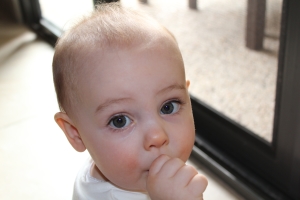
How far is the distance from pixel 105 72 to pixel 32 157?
924 millimetres

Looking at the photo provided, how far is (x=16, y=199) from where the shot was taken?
1433mm

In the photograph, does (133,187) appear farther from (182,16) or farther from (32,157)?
(182,16)

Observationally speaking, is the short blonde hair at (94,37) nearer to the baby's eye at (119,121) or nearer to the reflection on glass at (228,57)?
the baby's eye at (119,121)

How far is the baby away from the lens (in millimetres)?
769

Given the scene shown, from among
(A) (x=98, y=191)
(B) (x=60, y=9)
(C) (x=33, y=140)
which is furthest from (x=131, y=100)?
(B) (x=60, y=9)

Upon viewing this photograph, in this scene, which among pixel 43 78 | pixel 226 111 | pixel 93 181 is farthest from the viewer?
pixel 43 78

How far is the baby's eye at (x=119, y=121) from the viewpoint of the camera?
31.4 inches

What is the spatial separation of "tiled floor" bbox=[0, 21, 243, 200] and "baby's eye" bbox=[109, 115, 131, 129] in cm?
65

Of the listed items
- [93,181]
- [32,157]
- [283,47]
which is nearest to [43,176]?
[32,157]

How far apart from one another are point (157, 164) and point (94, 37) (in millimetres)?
260

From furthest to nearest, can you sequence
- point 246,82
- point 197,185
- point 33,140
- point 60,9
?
point 60,9 < point 33,140 < point 246,82 < point 197,185

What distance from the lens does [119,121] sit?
0.81 m

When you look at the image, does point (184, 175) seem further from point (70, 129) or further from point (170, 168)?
point (70, 129)

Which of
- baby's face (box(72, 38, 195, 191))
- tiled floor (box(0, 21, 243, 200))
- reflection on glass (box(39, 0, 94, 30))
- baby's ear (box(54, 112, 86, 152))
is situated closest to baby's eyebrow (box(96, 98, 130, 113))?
baby's face (box(72, 38, 195, 191))
